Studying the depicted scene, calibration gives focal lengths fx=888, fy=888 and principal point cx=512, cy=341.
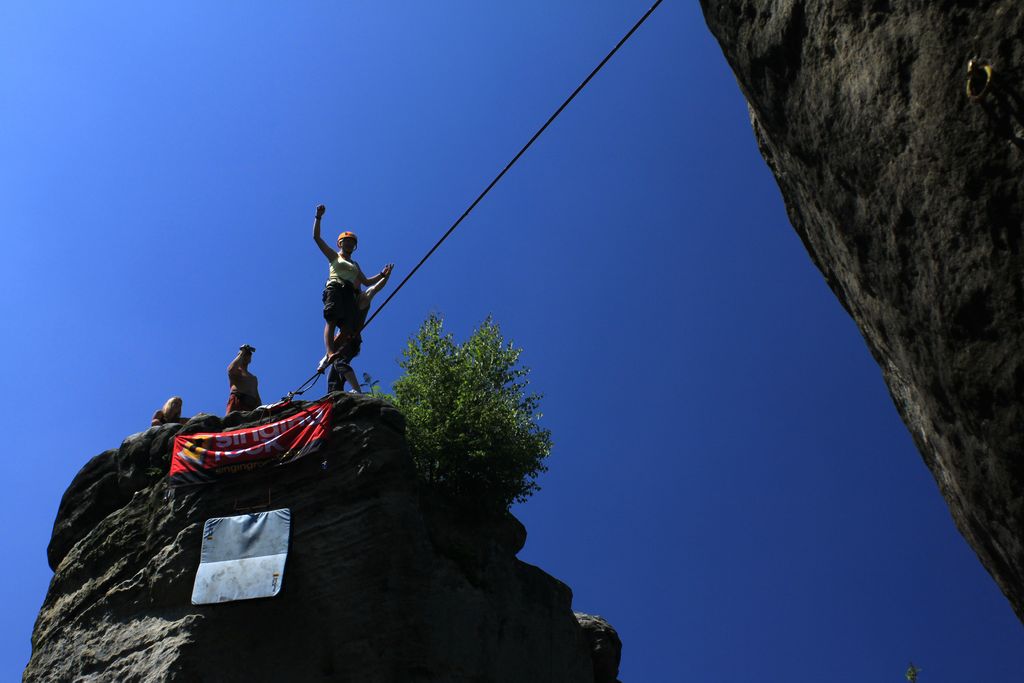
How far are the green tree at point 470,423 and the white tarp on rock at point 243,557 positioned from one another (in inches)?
110

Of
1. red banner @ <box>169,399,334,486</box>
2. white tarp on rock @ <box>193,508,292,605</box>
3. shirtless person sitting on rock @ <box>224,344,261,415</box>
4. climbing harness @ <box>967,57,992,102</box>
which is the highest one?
shirtless person sitting on rock @ <box>224,344,261,415</box>

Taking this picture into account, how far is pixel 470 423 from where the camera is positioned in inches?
590

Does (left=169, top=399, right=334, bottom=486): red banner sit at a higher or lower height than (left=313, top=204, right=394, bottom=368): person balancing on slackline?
lower

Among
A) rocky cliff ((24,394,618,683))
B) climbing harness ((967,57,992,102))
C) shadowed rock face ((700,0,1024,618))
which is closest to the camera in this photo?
climbing harness ((967,57,992,102))

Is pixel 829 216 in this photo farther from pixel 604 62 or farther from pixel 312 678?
pixel 312 678

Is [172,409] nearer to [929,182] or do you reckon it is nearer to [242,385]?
[242,385]

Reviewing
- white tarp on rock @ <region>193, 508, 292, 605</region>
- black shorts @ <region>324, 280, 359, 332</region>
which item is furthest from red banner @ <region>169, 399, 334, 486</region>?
black shorts @ <region>324, 280, 359, 332</region>

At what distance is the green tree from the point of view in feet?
48.5

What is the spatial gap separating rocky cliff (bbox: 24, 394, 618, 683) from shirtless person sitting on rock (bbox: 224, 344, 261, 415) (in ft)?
3.16

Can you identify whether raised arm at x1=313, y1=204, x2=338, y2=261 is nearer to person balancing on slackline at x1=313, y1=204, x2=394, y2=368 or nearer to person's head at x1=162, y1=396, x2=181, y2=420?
person balancing on slackline at x1=313, y1=204, x2=394, y2=368

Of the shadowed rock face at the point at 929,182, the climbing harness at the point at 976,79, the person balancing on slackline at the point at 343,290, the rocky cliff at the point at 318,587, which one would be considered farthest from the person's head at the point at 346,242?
the climbing harness at the point at 976,79

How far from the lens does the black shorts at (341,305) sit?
48.9 feet

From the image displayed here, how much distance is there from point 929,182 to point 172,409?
530 inches

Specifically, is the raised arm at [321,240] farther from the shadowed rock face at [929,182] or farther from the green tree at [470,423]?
the shadowed rock face at [929,182]
